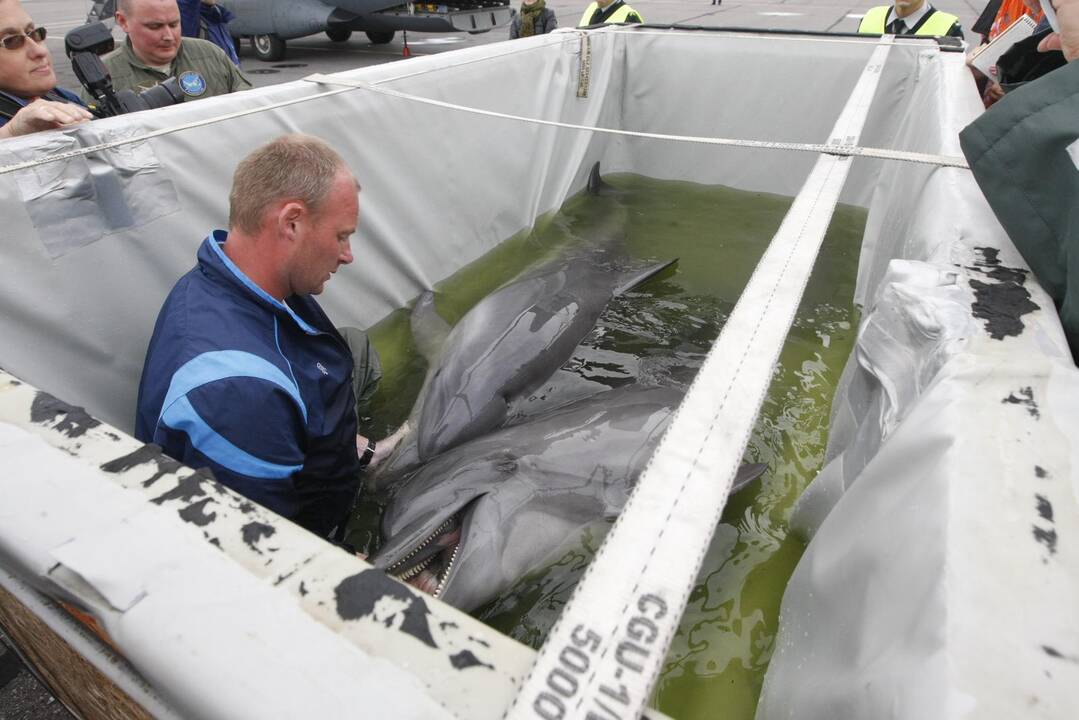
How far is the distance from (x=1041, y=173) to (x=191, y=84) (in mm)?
4448

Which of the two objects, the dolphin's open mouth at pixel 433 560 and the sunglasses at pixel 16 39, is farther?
the sunglasses at pixel 16 39

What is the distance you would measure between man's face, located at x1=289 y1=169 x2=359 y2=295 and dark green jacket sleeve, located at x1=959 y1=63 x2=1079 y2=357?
2164 mm

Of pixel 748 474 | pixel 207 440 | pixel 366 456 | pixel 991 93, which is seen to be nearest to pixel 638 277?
pixel 748 474

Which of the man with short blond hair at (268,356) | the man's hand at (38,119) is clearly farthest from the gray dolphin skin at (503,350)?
the man's hand at (38,119)

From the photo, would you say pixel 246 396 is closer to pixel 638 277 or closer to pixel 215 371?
pixel 215 371

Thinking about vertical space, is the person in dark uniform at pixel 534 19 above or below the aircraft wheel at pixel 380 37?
above

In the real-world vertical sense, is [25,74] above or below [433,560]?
above

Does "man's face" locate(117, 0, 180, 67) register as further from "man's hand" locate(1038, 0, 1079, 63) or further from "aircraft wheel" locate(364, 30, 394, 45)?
"aircraft wheel" locate(364, 30, 394, 45)

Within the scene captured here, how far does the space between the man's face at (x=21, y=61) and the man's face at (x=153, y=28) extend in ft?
3.16

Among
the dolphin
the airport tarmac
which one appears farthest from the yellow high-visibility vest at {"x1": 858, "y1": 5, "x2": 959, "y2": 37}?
the dolphin

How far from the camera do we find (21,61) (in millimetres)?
2848

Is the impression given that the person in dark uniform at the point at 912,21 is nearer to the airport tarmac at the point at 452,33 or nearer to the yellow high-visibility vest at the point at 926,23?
the yellow high-visibility vest at the point at 926,23

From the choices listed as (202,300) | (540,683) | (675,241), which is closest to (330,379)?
(202,300)

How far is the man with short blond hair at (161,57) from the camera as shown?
386 centimetres
